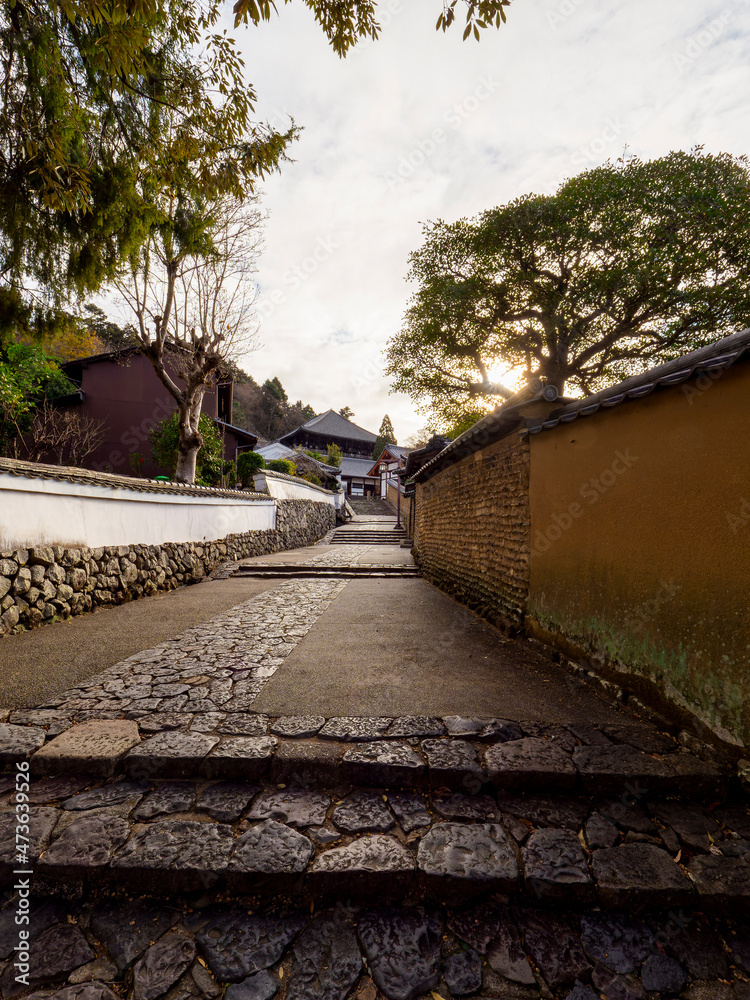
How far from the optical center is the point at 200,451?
1321 centimetres

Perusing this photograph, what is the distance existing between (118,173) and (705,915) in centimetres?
679

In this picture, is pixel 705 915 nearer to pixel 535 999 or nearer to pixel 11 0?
pixel 535 999

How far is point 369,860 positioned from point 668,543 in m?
2.23

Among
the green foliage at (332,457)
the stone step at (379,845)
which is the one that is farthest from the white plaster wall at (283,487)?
the green foliage at (332,457)

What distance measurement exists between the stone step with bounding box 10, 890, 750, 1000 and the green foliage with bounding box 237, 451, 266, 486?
1222 cm

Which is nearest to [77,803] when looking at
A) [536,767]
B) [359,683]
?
[359,683]

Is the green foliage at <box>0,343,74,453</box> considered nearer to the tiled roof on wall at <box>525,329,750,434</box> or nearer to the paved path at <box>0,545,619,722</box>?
the paved path at <box>0,545,619,722</box>

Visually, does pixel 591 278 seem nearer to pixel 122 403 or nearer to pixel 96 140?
pixel 96 140

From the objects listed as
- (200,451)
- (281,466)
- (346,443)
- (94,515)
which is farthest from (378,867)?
(346,443)

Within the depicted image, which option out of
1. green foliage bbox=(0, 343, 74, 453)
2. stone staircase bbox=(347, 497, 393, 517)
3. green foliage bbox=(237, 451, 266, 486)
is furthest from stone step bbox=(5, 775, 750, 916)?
stone staircase bbox=(347, 497, 393, 517)

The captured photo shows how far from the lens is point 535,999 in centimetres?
125

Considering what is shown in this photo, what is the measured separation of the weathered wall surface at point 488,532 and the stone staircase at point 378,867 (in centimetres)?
203

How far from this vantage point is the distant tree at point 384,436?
146ft

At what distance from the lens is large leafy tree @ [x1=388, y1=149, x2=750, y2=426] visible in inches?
400
